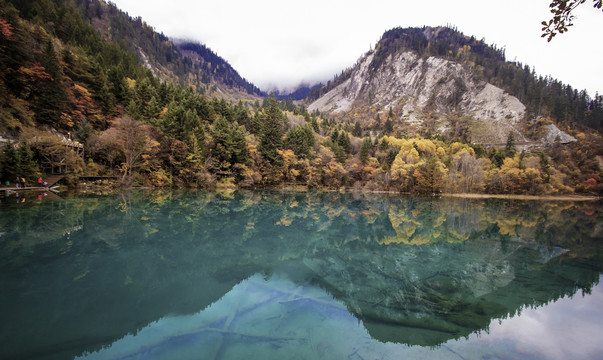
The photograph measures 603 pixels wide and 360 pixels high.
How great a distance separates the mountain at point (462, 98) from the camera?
107438mm

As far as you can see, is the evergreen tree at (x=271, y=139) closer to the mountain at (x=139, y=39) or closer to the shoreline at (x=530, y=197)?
the shoreline at (x=530, y=197)

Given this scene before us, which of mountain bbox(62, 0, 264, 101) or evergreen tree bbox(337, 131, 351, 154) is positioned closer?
evergreen tree bbox(337, 131, 351, 154)

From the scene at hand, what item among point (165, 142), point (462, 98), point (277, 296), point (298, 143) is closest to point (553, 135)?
point (462, 98)

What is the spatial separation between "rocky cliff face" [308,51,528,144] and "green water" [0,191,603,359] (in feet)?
394

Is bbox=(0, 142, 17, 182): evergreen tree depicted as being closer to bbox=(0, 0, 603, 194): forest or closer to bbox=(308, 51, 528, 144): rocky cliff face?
bbox=(0, 0, 603, 194): forest

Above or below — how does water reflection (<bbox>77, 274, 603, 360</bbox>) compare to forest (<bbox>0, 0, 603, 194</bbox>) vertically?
below

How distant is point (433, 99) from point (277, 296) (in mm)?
171041

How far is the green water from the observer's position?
4.65 metres

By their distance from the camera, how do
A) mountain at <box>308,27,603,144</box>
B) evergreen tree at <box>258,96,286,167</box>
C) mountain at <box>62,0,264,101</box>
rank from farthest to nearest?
mountain at <box>62,0,264,101</box> < mountain at <box>308,27,603,144</box> < evergreen tree at <box>258,96,286,167</box>

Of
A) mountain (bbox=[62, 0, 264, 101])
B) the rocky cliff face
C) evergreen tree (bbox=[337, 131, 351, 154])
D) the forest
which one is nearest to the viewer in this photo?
the forest

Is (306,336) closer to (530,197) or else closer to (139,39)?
(530,197)

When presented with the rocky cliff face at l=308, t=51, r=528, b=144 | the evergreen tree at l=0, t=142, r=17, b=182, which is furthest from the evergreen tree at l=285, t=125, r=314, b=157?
the rocky cliff face at l=308, t=51, r=528, b=144

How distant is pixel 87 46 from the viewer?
47.5m

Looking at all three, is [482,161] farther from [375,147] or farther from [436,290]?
[436,290]
